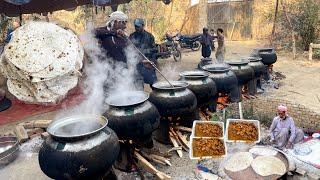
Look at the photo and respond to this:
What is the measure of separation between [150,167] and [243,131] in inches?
75.2

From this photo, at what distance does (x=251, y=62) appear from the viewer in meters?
8.32

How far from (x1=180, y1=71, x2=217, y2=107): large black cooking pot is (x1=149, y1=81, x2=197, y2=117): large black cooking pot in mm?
492

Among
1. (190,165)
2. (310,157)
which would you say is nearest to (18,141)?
(190,165)

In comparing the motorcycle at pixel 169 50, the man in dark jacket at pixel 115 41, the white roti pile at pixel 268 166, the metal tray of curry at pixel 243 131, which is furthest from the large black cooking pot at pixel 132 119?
the motorcycle at pixel 169 50

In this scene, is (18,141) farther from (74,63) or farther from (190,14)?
(190,14)

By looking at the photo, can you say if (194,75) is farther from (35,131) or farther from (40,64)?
(40,64)

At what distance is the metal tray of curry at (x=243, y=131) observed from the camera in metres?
5.30

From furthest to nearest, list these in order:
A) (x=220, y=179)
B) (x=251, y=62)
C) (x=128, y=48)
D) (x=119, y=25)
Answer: (x=251, y=62)
(x=128, y=48)
(x=119, y=25)
(x=220, y=179)

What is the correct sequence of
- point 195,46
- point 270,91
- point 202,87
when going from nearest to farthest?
point 202,87 → point 270,91 → point 195,46

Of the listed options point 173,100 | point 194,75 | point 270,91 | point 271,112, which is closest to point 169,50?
Result: point 270,91

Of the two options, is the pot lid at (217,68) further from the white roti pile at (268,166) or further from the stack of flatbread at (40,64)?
the stack of flatbread at (40,64)

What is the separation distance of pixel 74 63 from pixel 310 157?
5.57m

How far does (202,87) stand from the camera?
6.11 metres

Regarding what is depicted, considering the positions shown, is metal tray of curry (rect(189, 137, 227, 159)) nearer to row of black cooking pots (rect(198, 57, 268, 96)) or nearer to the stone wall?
the stone wall
